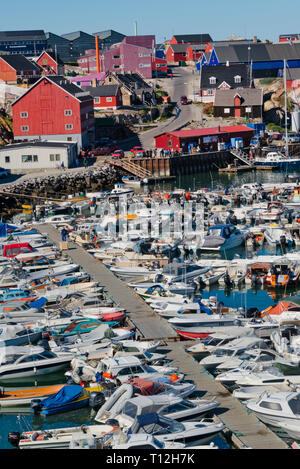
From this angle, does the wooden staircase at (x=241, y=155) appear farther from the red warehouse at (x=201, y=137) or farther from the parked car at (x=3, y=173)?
the parked car at (x=3, y=173)

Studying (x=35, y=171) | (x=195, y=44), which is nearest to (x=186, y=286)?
(x=35, y=171)

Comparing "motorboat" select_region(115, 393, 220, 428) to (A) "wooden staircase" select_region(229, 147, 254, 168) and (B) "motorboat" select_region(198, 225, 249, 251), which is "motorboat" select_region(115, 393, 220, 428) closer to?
(B) "motorboat" select_region(198, 225, 249, 251)

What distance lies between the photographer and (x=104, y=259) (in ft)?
117

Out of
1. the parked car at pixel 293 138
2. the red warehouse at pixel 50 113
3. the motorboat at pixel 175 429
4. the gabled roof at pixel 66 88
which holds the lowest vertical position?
the motorboat at pixel 175 429

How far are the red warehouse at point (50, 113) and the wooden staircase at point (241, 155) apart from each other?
1350 cm

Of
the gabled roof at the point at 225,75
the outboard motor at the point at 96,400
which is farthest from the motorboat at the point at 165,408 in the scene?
the gabled roof at the point at 225,75

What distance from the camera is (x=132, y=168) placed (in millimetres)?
63938

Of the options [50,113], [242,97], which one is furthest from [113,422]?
[242,97]

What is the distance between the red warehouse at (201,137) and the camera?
2694 inches

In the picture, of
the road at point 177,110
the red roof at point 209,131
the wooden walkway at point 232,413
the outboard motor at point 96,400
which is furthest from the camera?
the road at point 177,110

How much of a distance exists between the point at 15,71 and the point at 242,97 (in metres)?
27.4

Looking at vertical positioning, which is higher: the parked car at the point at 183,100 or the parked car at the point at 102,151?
the parked car at the point at 183,100

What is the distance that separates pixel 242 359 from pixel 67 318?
6.72 meters
